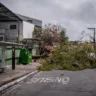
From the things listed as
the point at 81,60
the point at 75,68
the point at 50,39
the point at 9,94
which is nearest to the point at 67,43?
the point at 81,60

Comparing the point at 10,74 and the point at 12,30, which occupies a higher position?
the point at 12,30

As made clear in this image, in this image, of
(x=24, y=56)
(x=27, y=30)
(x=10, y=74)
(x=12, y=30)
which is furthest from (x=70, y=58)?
(x=27, y=30)

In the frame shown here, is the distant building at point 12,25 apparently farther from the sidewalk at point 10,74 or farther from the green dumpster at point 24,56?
the sidewalk at point 10,74

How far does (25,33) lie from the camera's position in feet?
197

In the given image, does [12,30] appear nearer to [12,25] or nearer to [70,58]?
[12,25]

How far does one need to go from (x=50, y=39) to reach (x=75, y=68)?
32.2 m

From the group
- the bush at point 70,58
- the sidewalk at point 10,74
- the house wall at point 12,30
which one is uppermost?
the house wall at point 12,30

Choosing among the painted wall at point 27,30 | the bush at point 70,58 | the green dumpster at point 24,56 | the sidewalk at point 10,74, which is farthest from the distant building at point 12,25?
the sidewalk at point 10,74

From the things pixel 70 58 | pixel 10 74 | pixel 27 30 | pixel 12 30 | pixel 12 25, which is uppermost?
pixel 12 25

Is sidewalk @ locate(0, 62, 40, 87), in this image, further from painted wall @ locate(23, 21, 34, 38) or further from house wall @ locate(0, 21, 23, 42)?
painted wall @ locate(23, 21, 34, 38)

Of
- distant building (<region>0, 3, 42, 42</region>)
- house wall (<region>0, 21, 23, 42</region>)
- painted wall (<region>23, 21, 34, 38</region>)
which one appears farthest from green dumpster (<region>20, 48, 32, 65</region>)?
painted wall (<region>23, 21, 34, 38</region>)

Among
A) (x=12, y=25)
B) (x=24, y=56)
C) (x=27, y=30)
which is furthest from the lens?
(x=27, y=30)

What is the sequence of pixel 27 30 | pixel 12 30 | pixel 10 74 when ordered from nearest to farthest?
pixel 10 74 < pixel 12 30 < pixel 27 30

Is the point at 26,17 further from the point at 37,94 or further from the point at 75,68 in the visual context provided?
the point at 37,94
